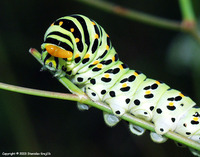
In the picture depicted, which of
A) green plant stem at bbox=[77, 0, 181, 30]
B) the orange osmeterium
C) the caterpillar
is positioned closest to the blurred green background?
green plant stem at bbox=[77, 0, 181, 30]

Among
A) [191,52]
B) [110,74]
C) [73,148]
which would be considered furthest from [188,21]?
[73,148]

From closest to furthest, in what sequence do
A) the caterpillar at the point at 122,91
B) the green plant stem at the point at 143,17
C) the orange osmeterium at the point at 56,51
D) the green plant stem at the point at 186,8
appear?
1. the orange osmeterium at the point at 56,51
2. the caterpillar at the point at 122,91
3. the green plant stem at the point at 186,8
4. the green plant stem at the point at 143,17

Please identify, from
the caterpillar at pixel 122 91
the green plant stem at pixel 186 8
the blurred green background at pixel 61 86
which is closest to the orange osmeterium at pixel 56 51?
the caterpillar at pixel 122 91

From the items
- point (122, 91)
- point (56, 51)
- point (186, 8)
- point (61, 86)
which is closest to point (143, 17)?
point (186, 8)

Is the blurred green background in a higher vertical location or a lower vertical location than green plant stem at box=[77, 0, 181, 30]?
lower

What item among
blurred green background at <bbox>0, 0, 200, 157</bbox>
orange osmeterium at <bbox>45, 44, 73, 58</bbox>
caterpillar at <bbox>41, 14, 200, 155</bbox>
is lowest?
blurred green background at <bbox>0, 0, 200, 157</bbox>

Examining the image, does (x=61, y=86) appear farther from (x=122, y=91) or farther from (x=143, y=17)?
(x=122, y=91)

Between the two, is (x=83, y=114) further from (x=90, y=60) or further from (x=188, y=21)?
(x=90, y=60)

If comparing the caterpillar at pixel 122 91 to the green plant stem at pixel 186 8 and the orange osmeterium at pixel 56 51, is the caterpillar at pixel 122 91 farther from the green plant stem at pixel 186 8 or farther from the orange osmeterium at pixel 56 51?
the green plant stem at pixel 186 8

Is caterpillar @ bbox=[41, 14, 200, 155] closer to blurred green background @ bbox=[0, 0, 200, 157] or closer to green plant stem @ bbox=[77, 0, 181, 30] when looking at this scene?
green plant stem @ bbox=[77, 0, 181, 30]
